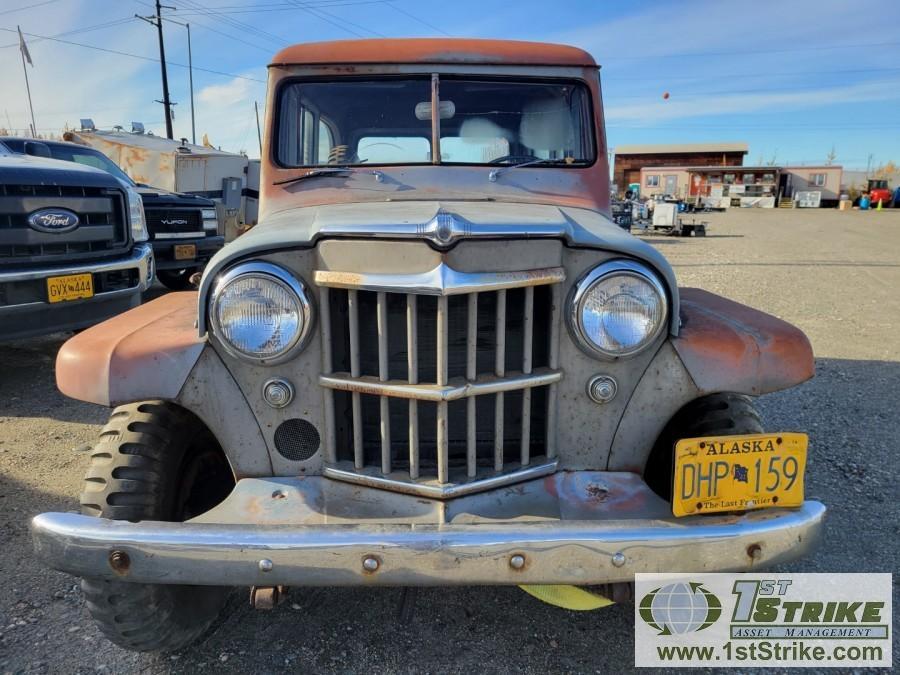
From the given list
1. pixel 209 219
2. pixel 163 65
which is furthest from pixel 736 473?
pixel 163 65

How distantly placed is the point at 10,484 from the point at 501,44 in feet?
11.5

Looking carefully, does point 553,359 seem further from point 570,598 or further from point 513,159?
point 513,159

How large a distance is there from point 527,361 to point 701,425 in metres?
0.72

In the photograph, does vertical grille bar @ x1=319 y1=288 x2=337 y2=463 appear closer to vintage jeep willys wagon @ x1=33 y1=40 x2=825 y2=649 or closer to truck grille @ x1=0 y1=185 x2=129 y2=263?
vintage jeep willys wagon @ x1=33 y1=40 x2=825 y2=649

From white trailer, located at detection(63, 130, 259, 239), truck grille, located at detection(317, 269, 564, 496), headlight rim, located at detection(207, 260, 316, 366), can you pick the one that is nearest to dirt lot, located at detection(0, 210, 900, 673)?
truck grille, located at detection(317, 269, 564, 496)

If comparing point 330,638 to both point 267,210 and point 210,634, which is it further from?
point 267,210

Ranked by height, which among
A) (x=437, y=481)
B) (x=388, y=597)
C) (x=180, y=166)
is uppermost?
(x=180, y=166)

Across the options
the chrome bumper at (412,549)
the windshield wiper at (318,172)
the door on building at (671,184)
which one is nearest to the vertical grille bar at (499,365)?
the chrome bumper at (412,549)

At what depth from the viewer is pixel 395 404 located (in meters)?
2.25

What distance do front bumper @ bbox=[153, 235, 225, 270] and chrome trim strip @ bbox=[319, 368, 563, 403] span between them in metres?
6.58

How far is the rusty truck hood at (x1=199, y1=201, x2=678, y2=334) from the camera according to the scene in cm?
195

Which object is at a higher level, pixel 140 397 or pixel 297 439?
pixel 140 397

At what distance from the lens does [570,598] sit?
2.14m

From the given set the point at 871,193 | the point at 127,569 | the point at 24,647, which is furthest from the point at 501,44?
the point at 871,193
